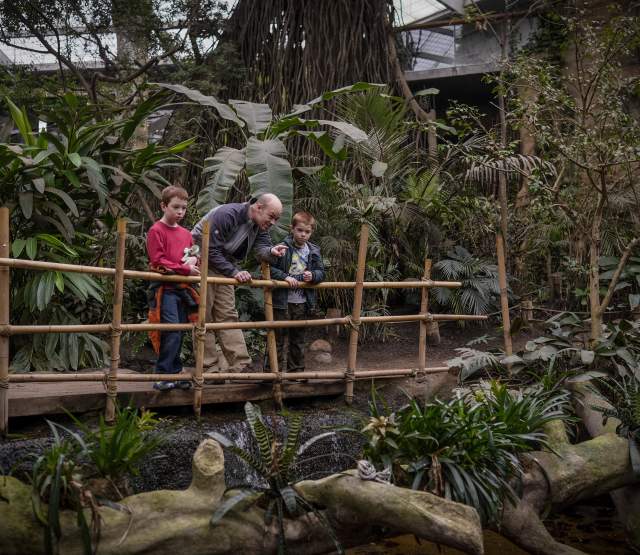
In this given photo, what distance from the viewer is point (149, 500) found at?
3207 mm

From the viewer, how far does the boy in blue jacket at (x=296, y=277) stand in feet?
16.3

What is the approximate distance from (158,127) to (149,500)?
8.44m

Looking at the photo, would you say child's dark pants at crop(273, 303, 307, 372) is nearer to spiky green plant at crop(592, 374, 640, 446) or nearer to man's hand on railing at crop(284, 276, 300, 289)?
man's hand on railing at crop(284, 276, 300, 289)

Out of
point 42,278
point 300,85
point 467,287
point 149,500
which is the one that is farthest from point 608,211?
point 149,500

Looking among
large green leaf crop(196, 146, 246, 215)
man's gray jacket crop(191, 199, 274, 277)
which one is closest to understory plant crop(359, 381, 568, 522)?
man's gray jacket crop(191, 199, 274, 277)

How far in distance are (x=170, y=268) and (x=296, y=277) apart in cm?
93

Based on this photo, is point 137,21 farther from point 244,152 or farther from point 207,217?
point 207,217

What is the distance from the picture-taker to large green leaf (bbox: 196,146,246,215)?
5895 mm

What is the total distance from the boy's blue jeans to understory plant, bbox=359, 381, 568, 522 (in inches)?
50.6

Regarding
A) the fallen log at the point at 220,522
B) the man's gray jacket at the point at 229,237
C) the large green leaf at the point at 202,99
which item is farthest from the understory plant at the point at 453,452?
the large green leaf at the point at 202,99

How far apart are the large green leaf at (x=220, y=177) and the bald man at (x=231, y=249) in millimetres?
1131

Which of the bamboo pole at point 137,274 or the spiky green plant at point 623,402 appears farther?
the spiky green plant at point 623,402

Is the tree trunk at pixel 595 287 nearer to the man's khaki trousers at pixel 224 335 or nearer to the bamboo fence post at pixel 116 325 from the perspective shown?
the man's khaki trousers at pixel 224 335

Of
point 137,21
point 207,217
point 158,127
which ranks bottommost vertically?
point 207,217
